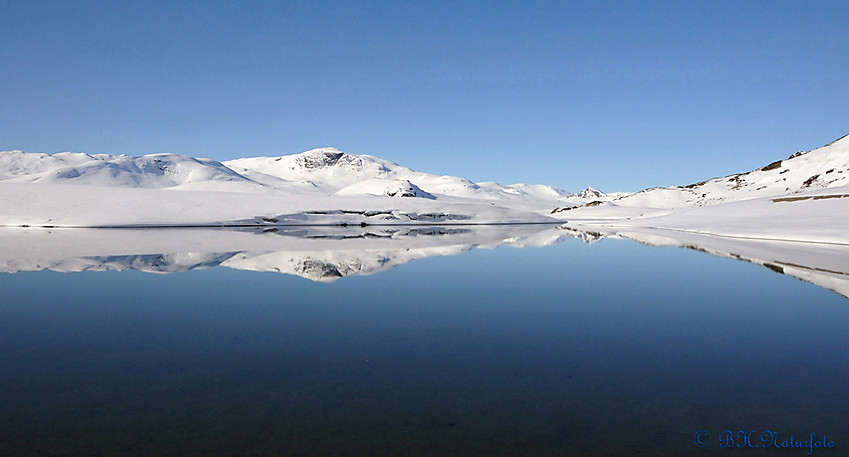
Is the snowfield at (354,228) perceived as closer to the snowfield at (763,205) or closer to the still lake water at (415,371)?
the snowfield at (763,205)

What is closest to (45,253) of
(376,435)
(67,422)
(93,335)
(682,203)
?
(93,335)

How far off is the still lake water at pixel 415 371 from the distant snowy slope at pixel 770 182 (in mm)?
79899

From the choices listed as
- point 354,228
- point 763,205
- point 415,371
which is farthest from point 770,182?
point 415,371

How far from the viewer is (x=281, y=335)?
25.9ft

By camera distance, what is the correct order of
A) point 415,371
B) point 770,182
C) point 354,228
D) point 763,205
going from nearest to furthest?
point 415,371 < point 763,205 < point 354,228 < point 770,182

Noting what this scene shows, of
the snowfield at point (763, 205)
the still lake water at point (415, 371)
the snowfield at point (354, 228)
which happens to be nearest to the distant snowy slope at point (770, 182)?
the snowfield at point (763, 205)

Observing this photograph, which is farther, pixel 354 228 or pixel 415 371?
pixel 354 228

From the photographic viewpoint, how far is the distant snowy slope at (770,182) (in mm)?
83375

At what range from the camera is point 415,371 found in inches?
241

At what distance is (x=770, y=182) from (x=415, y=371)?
11386cm

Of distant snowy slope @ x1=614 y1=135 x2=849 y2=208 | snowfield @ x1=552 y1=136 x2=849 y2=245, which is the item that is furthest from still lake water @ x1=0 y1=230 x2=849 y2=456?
distant snowy slope @ x1=614 y1=135 x2=849 y2=208

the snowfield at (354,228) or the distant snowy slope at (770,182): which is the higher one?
the distant snowy slope at (770,182)

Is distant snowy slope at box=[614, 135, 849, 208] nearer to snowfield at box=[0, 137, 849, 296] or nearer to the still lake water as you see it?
snowfield at box=[0, 137, 849, 296]

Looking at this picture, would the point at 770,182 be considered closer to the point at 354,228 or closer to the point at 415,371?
the point at 354,228
